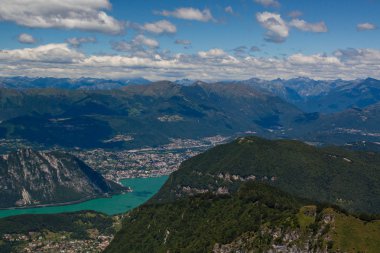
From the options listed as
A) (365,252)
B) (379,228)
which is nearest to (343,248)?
(365,252)

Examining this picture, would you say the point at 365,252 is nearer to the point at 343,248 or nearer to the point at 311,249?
the point at 343,248

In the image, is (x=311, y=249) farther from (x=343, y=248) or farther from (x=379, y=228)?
(x=379, y=228)

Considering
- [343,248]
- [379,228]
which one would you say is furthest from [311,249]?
[379,228]

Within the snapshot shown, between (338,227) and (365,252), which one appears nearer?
Answer: (365,252)

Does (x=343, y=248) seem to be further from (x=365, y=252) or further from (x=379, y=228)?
(x=379, y=228)

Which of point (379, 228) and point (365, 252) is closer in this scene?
point (365, 252)
